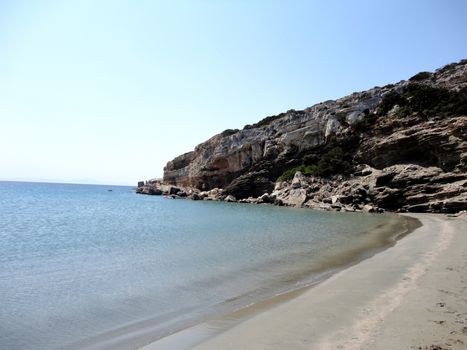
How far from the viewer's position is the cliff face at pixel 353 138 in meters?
44.7

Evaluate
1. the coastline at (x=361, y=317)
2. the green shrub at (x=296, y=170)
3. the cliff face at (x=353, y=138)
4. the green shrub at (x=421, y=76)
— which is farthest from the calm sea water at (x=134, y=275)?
the green shrub at (x=421, y=76)

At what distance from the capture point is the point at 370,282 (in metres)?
11.1

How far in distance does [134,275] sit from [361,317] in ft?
25.1

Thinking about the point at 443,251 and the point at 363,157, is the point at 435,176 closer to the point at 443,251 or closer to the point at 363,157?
the point at 363,157

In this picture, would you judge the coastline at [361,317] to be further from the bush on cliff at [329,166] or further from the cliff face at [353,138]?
the bush on cliff at [329,166]

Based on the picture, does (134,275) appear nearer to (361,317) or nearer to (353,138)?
(361,317)

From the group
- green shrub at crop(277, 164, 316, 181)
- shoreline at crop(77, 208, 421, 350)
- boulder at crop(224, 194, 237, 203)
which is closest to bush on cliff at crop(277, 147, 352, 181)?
green shrub at crop(277, 164, 316, 181)

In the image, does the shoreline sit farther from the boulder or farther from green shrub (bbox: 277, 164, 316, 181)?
the boulder

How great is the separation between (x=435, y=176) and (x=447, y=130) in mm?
6430

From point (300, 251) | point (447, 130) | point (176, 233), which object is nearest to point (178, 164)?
point (447, 130)

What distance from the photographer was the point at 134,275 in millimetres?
12586

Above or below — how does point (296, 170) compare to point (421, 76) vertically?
below

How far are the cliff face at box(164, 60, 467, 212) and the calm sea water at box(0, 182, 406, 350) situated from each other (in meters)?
26.5

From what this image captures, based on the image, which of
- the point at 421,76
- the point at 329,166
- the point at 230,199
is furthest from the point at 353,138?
the point at 230,199
